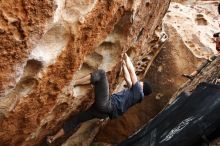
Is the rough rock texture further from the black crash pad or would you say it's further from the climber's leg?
the climber's leg

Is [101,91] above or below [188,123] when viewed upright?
above

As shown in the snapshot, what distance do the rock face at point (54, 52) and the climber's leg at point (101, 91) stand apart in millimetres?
160

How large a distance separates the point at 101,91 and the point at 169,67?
8.54 feet

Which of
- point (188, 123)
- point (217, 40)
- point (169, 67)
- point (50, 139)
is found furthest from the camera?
point (169, 67)

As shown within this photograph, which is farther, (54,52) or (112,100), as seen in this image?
(112,100)

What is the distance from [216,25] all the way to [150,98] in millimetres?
1791

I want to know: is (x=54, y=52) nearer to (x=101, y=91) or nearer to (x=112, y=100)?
(x=101, y=91)

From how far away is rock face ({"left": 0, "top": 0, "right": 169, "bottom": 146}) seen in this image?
3.22 m

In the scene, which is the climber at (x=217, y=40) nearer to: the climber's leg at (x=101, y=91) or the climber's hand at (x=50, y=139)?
the climber's leg at (x=101, y=91)

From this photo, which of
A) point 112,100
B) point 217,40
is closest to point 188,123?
point 112,100

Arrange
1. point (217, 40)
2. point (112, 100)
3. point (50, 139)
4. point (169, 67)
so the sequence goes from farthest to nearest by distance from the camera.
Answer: point (169, 67) < point (217, 40) < point (50, 139) < point (112, 100)

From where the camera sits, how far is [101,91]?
14.7 ft

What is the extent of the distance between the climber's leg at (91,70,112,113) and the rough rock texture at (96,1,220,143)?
7.53 feet

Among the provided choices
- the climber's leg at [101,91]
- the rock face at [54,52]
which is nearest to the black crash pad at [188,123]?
the climber's leg at [101,91]
